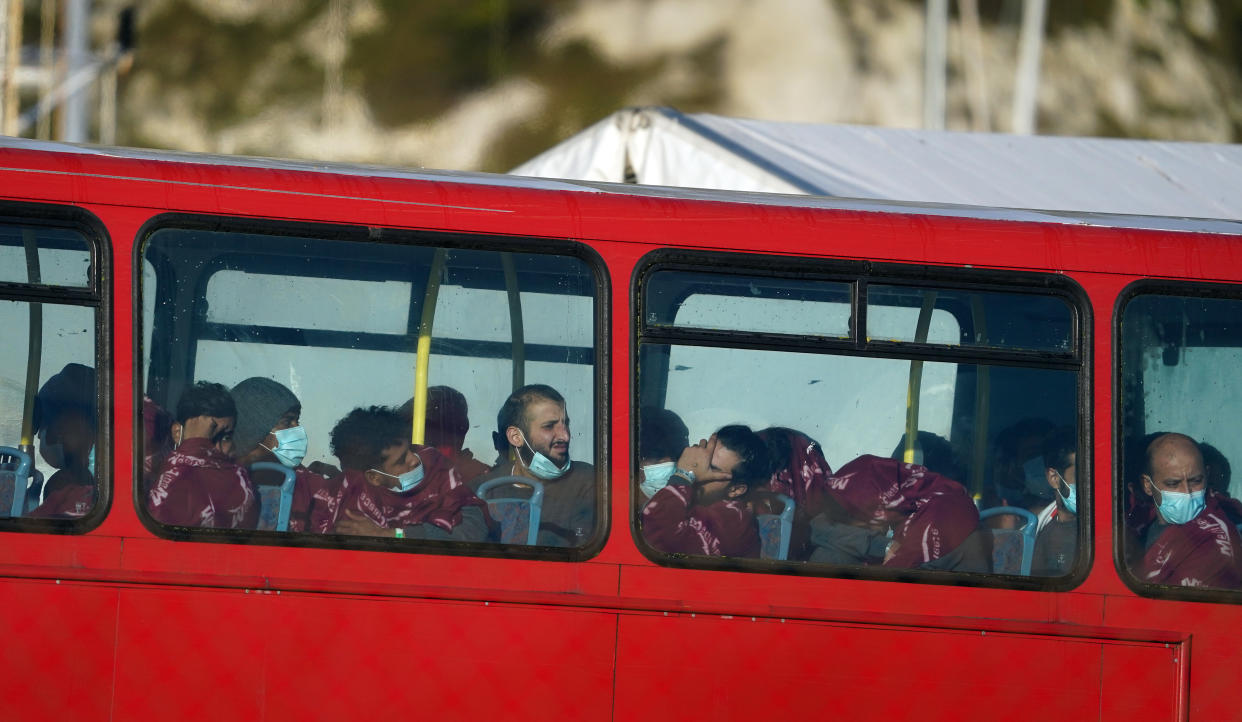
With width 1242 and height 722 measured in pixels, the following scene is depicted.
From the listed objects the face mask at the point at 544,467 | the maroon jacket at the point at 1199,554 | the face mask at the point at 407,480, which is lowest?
the maroon jacket at the point at 1199,554

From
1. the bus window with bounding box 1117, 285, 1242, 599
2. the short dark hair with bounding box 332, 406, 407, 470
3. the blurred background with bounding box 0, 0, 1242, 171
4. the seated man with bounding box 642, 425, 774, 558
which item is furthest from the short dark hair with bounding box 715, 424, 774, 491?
the blurred background with bounding box 0, 0, 1242, 171

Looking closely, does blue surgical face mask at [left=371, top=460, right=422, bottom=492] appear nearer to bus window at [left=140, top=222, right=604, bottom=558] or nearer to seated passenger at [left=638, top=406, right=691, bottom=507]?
bus window at [left=140, top=222, right=604, bottom=558]

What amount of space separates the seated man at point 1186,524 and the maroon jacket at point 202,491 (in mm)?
3365

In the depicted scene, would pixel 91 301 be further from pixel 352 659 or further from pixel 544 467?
pixel 544 467

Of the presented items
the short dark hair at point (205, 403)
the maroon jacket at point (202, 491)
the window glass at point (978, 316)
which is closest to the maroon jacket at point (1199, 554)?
the window glass at point (978, 316)

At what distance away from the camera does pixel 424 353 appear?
4.35 meters

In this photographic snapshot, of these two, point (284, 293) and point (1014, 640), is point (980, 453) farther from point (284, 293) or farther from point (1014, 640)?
point (284, 293)

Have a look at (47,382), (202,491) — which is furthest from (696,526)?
(47,382)

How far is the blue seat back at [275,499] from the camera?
428cm

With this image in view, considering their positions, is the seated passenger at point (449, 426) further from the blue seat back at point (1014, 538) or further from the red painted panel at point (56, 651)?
the blue seat back at point (1014, 538)

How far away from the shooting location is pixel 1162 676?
4.48m

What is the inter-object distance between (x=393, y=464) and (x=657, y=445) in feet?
3.18

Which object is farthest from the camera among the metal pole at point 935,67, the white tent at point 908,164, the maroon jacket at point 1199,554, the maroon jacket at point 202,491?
the metal pole at point 935,67

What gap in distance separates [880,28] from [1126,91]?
618 centimetres
